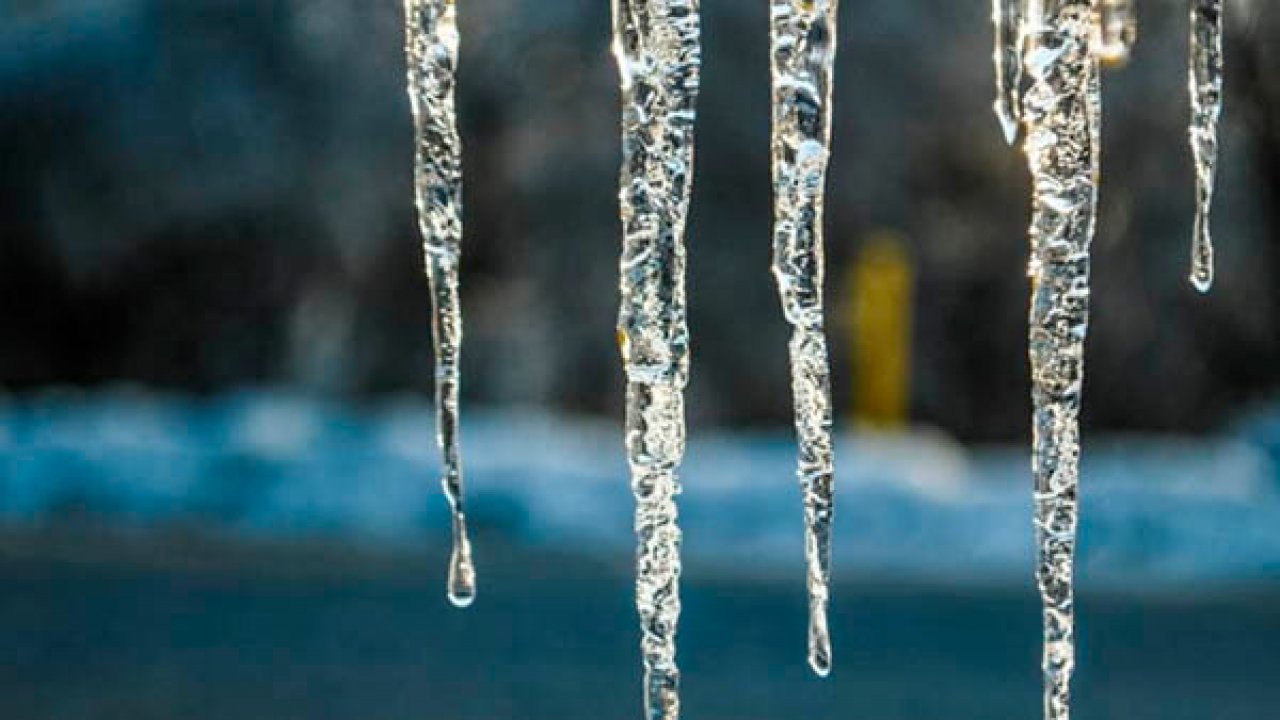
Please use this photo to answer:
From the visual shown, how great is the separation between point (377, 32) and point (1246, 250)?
16.7 ft

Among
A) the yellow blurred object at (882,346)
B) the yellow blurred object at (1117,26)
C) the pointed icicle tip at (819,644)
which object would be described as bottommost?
the yellow blurred object at (882,346)

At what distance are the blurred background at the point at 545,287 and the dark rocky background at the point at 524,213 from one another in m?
0.02

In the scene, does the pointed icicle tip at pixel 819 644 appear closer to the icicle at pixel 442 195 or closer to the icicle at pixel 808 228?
the icicle at pixel 808 228

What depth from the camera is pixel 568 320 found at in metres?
10.9

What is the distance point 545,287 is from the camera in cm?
1096

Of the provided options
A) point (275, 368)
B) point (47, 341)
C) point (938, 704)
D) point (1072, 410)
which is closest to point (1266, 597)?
point (938, 704)

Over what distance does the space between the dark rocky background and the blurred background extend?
2cm

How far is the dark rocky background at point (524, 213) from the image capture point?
35.0 ft

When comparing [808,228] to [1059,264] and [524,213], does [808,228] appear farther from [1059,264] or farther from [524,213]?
[524,213]

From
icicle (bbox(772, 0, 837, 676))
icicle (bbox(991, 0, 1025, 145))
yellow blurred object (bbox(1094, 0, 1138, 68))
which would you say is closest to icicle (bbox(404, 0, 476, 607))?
icicle (bbox(772, 0, 837, 676))

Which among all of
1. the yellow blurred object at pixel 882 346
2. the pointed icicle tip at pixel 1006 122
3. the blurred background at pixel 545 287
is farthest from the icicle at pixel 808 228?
the yellow blurred object at pixel 882 346

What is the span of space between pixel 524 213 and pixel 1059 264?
30.1ft

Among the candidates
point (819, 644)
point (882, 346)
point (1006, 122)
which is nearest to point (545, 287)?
point (882, 346)

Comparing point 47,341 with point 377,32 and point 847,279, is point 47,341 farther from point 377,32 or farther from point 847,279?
point 847,279
